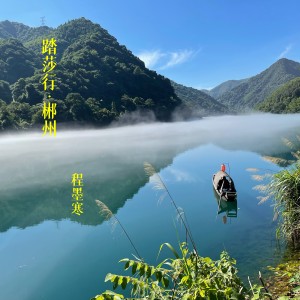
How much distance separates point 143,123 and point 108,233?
344ft

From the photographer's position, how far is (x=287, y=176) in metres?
11.0

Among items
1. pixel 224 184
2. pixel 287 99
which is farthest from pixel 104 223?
pixel 287 99

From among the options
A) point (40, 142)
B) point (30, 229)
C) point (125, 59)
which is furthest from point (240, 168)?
point (125, 59)

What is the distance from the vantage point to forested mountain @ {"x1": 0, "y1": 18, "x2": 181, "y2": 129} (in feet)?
295

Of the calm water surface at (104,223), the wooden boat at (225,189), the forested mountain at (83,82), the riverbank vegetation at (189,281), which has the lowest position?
the calm water surface at (104,223)

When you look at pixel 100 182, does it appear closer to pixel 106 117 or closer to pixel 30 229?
pixel 30 229

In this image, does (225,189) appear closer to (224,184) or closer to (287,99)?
(224,184)

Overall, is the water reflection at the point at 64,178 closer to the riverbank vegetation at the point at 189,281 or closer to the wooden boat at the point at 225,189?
the wooden boat at the point at 225,189

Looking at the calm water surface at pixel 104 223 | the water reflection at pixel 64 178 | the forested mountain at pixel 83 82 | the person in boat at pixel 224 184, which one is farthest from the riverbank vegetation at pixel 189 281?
the forested mountain at pixel 83 82

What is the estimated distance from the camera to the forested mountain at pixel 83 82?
8992cm

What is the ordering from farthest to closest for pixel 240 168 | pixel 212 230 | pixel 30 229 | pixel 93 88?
pixel 93 88 → pixel 240 168 → pixel 30 229 → pixel 212 230

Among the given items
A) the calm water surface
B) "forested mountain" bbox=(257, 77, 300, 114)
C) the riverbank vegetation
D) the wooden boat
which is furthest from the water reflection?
"forested mountain" bbox=(257, 77, 300, 114)

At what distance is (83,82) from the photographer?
112938 mm

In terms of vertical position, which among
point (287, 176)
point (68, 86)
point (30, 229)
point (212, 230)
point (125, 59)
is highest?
point (125, 59)
